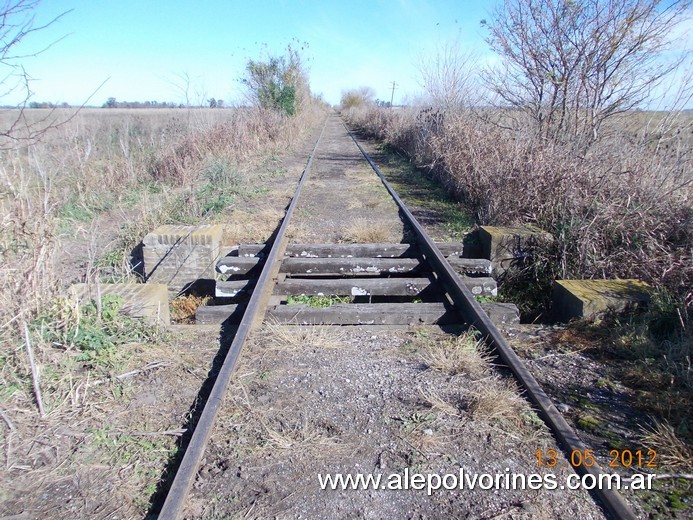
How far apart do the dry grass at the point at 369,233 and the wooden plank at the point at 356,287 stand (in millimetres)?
1707

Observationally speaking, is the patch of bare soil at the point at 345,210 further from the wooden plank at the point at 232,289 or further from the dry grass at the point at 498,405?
the dry grass at the point at 498,405

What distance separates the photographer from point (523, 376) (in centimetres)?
310

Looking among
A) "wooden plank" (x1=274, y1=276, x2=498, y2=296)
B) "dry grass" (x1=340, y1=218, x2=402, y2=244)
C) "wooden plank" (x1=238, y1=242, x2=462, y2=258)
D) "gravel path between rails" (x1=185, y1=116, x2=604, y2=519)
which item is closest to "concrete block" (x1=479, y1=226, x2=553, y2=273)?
"wooden plank" (x1=238, y1=242, x2=462, y2=258)

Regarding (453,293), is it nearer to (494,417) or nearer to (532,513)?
(494,417)

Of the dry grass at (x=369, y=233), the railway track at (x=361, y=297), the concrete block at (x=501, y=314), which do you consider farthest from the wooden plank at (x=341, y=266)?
the concrete block at (x=501, y=314)

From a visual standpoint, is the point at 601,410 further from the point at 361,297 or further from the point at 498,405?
the point at 361,297

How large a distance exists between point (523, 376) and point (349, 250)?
127 inches

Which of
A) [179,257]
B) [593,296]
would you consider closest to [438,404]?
[593,296]

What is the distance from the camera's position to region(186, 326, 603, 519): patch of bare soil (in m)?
2.21

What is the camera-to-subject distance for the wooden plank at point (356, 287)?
4949 mm

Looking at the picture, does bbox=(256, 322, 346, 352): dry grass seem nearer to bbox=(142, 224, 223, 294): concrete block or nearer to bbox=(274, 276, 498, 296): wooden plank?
bbox=(274, 276, 498, 296): wooden plank

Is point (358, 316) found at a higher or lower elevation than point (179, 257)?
lower

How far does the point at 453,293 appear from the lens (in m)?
4.65

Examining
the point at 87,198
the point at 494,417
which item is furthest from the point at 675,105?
the point at 87,198
